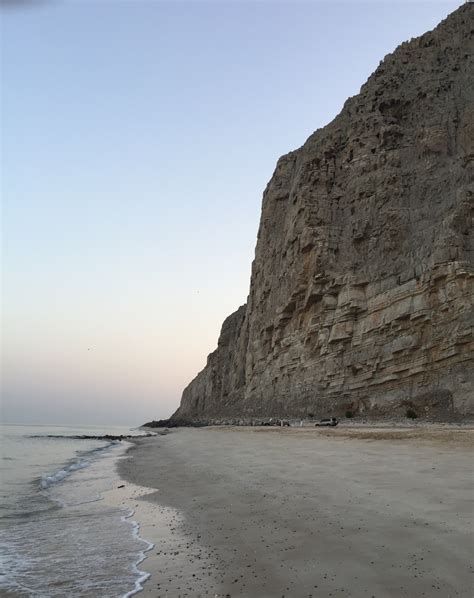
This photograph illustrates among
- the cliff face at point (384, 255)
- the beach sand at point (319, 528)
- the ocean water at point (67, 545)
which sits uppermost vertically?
the cliff face at point (384, 255)

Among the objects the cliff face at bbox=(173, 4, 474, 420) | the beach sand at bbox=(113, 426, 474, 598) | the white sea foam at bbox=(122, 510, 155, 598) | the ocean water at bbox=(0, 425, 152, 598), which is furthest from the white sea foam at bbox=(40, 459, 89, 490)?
the cliff face at bbox=(173, 4, 474, 420)

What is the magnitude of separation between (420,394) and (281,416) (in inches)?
706

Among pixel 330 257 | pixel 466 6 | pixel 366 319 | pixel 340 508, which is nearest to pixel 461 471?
pixel 340 508

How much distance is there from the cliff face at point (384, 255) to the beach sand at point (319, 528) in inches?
727

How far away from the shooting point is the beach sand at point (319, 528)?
5172 mm

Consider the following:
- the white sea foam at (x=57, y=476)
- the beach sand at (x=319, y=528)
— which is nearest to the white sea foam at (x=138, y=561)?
the beach sand at (x=319, y=528)

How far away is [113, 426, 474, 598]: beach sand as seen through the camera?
204 inches

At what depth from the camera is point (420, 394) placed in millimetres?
30562

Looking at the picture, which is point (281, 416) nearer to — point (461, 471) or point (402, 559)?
point (461, 471)

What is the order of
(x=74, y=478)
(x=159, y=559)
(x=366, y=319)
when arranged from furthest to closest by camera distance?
(x=366, y=319) < (x=74, y=478) < (x=159, y=559)

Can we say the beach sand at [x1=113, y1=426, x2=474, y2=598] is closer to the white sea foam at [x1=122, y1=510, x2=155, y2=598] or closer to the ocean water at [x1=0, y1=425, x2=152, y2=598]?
the white sea foam at [x1=122, y1=510, x2=155, y2=598]

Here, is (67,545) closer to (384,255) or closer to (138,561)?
(138,561)

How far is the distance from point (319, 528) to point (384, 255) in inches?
1359

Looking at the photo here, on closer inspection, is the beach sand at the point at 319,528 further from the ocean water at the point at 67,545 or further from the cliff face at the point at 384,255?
the cliff face at the point at 384,255
